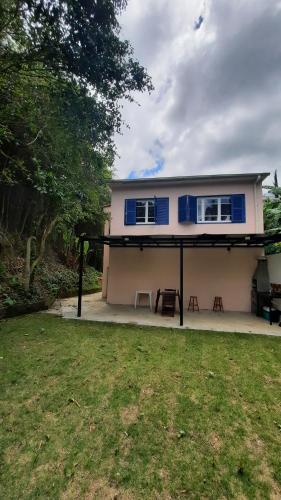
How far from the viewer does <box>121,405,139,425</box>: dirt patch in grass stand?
2734 millimetres

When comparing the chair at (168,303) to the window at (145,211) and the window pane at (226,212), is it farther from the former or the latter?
the window pane at (226,212)

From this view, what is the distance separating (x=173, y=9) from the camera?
6457 millimetres

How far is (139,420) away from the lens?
2752 mm

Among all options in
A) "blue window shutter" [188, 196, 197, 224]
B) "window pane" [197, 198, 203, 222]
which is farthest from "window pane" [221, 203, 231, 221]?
"blue window shutter" [188, 196, 197, 224]

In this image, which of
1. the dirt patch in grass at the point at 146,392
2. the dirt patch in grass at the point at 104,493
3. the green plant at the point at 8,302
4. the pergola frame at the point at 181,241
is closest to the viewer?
the dirt patch in grass at the point at 104,493

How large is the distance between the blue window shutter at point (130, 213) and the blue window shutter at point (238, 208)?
13.4 ft

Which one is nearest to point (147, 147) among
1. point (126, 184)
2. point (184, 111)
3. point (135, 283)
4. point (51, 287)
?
point (184, 111)

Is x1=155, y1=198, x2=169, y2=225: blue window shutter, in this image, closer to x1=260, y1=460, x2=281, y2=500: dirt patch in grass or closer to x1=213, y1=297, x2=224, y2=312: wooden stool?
x1=213, y1=297, x2=224, y2=312: wooden stool

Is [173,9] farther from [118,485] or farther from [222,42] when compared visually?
[118,485]

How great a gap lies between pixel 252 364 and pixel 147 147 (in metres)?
13.2

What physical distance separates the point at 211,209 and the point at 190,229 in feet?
3.99

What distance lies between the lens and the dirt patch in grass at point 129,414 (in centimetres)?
273

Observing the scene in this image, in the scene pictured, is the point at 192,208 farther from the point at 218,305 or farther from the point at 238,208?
the point at 218,305

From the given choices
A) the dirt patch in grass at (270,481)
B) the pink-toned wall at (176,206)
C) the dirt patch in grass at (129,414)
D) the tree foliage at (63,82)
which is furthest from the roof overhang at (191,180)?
the dirt patch in grass at (270,481)
